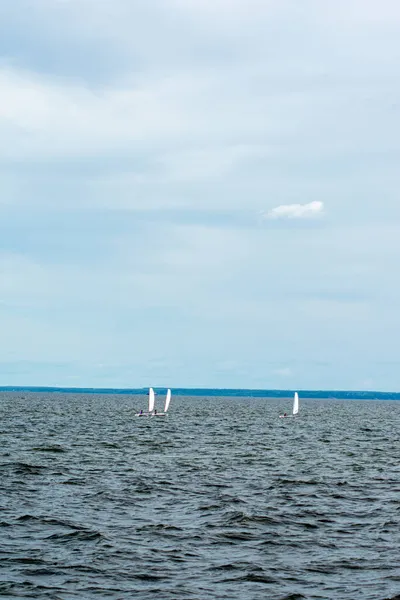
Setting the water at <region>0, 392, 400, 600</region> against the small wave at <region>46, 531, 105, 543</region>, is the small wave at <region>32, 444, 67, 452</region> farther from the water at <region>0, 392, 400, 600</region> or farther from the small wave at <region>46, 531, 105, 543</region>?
the small wave at <region>46, 531, 105, 543</region>

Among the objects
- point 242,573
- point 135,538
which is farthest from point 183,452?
point 242,573

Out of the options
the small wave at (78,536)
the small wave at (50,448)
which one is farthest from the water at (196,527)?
the small wave at (50,448)

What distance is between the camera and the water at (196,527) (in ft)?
70.8

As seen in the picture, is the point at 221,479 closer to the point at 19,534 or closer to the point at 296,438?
the point at 19,534

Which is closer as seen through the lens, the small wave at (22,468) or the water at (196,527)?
the water at (196,527)

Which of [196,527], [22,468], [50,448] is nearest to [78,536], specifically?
[196,527]

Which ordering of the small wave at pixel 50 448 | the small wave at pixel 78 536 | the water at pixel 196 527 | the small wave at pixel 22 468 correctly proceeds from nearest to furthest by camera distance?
the water at pixel 196 527, the small wave at pixel 78 536, the small wave at pixel 22 468, the small wave at pixel 50 448

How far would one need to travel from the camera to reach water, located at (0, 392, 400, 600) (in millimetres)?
21578

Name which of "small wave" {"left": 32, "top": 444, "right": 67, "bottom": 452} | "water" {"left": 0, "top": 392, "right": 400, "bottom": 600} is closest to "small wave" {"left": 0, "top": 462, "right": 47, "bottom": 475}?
"water" {"left": 0, "top": 392, "right": 400, "bottom": 600}

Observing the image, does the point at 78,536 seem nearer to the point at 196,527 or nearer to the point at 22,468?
the point at 196,527

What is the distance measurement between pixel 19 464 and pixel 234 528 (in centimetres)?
2148

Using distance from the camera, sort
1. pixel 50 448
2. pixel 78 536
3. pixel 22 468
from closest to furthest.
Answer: pixel 78 536
pixel 22 468
pixel 50 448

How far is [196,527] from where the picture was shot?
29.1 metres

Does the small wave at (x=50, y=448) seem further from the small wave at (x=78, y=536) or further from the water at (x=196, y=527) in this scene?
the small wave at (x=78, y=536)
